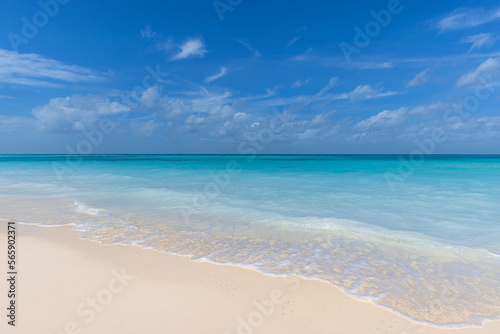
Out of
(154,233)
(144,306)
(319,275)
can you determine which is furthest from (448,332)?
(154,233)

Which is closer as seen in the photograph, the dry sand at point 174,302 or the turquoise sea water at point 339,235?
the dry sand at point 174,302

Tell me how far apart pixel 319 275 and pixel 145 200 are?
29.2 ft

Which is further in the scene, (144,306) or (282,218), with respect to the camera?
(282,218)

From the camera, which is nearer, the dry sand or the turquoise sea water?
the dry sand

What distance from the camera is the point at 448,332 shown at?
2973 millimetres

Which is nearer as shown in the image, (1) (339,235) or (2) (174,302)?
(2) (174,302)

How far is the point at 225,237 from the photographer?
615 centimetres

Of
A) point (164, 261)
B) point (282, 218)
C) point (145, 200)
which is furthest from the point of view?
point (145, 200)

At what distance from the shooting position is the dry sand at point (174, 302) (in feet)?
9.70

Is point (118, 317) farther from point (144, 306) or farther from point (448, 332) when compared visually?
point (448, 332)

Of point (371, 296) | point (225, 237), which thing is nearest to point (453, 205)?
point (371, 296)

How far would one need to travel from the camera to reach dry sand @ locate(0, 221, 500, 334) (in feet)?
9.70

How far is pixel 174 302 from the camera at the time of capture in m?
3.38

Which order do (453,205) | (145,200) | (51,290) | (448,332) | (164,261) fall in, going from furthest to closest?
Answer: (145,200) → (453,205) → (164,261) → (51,290) → (448,332)
